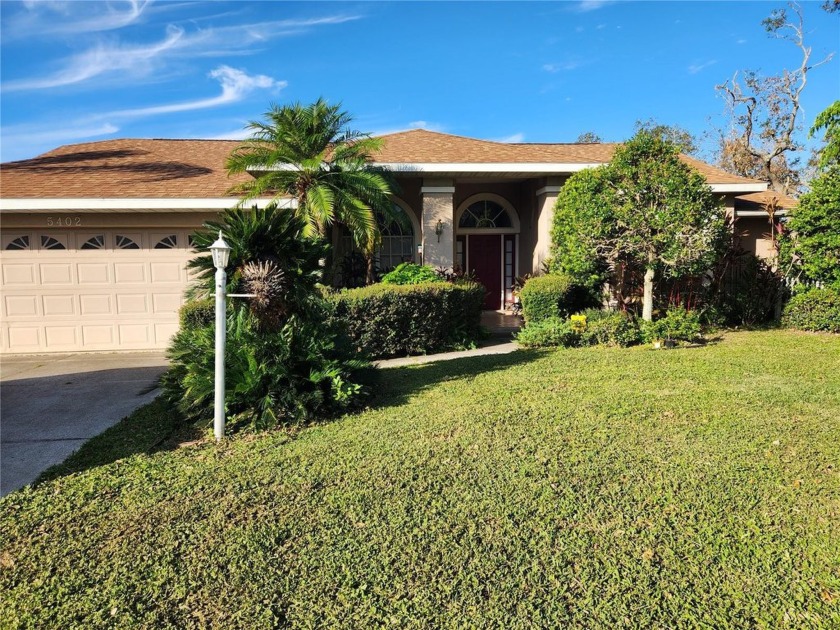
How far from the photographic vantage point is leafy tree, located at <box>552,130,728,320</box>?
379 inches

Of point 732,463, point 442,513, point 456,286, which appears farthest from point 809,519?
point 456,286

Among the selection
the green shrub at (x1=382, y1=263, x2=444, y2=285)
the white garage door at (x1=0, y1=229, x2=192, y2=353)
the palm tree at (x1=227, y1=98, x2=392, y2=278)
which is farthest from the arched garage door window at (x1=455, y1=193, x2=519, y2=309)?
the white garage door at (x1=0, y1=229, x2=192, y2=353)

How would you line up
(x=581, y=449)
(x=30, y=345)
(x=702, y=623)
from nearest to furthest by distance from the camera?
(x=702, y=623) < (x=581, y=449) < (x=30, y=345)

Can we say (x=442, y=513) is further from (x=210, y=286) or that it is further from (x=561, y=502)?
(x=210, y=286)

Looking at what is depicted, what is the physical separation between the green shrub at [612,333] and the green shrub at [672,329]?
0.17 meters

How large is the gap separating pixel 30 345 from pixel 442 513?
10.9 meters

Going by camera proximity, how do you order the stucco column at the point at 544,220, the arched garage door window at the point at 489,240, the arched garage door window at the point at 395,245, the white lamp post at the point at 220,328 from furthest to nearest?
the arched garage door window at the point at 489,240
the arched garage door window at the point at 395,245
the stucco column at the point at 544,220
the white lamp post at the point at 220,328

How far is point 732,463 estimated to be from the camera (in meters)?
4.24

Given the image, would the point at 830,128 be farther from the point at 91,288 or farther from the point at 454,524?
the point at 91,288

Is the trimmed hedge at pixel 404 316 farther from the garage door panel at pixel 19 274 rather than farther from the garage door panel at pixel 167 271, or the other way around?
the garage door panel at pixel 19 274

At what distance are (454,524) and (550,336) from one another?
6.73 m

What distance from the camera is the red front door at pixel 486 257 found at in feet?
47.7

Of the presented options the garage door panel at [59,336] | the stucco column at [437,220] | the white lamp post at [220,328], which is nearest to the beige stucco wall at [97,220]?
the garage door panel at [59,336]

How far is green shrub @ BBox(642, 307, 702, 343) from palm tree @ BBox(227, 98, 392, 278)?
5338 mm
